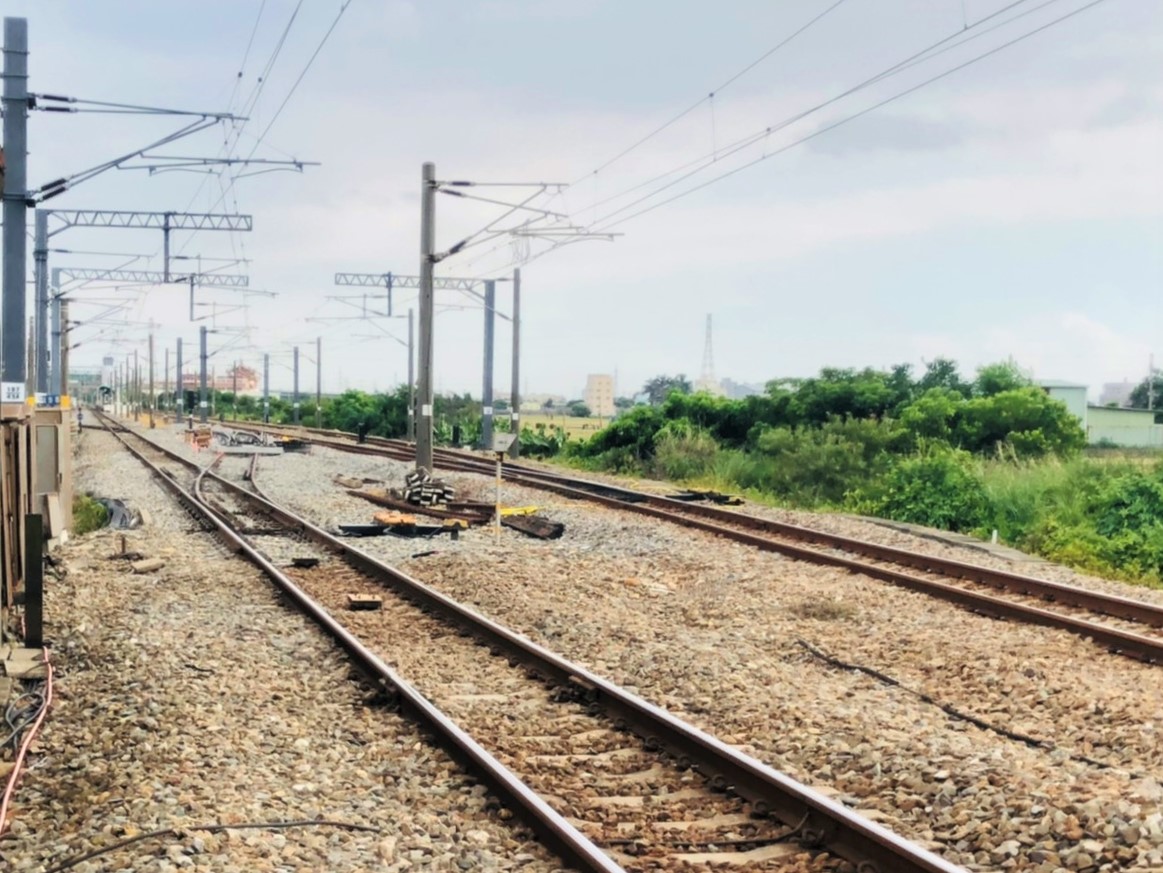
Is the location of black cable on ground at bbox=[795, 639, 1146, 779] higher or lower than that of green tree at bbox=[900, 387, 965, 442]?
lower

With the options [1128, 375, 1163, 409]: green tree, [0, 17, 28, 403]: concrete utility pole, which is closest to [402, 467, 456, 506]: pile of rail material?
[0, 17, 28, 403]: concrete utility pole

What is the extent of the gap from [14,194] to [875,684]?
44.9 feet

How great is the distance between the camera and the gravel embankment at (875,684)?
5730mm

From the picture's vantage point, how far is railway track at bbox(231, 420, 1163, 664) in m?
10.6

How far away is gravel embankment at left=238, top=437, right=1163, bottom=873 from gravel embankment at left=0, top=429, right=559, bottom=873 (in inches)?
73.7

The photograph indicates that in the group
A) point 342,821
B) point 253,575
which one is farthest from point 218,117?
point 342,821

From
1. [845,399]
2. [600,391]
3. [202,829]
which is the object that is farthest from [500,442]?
[600,391]

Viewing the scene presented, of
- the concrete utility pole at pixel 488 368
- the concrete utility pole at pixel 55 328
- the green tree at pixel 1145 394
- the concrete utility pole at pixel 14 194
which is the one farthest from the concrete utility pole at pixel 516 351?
the green tree at pixel 1145 394

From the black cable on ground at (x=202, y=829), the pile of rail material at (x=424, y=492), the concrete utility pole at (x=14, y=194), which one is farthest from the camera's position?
the pile of rail material at (x=424, y=492)

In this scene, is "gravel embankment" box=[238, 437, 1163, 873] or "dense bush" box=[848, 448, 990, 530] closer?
"gravel embankment" box=[238, 437, 1163, 873]

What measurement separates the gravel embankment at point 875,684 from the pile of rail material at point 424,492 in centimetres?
610

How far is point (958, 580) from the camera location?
13.7 m

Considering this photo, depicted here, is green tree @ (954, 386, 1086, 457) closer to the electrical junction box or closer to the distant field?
the electrical junction box

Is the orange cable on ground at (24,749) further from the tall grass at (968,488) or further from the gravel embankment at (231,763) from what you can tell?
the tall grass at (968,488)
